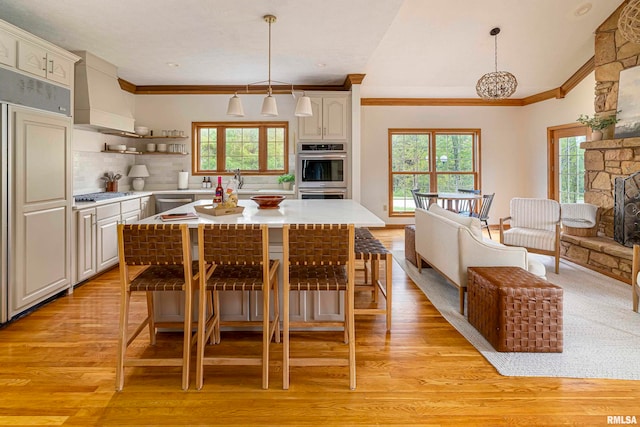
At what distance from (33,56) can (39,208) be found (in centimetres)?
126

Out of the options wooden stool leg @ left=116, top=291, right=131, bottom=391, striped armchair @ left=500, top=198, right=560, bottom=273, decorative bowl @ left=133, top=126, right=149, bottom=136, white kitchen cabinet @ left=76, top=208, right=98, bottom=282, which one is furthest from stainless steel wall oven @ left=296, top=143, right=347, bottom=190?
wooden stool leg @ left=116, top=291, right=131, bottom=391

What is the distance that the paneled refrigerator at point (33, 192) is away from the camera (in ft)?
8.89

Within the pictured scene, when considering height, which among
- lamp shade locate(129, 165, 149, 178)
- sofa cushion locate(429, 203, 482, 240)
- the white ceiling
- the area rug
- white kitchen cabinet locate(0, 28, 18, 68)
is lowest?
the area rug

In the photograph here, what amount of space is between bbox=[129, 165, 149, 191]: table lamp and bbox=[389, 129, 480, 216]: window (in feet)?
14.7

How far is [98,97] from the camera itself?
4492 millimetres

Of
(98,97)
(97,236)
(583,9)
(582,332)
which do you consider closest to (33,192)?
(97,236)

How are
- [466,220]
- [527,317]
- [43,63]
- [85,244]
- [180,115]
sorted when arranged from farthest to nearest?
[180,115] < [85,244] < [466,220] < [43,63] < [527,317]

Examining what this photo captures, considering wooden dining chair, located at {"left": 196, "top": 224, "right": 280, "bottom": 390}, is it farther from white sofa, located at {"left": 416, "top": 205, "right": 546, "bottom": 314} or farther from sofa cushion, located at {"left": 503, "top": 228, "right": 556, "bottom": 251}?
sofa cushion, located at {"left": 503, "top": 228, "right": 556, "bottom": 251}

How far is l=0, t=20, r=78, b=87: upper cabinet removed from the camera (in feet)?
8.84

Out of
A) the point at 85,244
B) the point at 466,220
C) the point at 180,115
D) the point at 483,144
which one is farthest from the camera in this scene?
the point at 483,144

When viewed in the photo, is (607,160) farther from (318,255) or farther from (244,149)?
(244,149)

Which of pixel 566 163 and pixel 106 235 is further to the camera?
pixel 566 163

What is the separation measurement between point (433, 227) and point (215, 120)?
13.8ft

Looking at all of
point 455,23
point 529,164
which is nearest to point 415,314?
point 455,23
